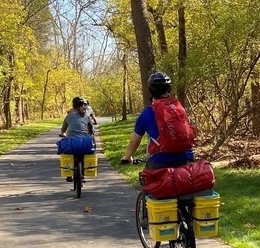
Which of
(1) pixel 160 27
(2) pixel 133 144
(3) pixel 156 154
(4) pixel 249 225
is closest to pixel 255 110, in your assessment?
(1) pixel 160 27

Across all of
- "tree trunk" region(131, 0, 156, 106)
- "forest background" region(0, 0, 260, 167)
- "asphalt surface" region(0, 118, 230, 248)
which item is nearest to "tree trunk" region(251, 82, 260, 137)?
"forest background" region(0, 0, 260, 167)

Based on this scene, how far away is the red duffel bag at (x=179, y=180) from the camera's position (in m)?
5.14

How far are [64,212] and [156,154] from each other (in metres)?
4.02

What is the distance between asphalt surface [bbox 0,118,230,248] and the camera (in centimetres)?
706

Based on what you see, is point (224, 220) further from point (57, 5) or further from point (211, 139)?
point (57, 5)

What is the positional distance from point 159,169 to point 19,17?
26.6m

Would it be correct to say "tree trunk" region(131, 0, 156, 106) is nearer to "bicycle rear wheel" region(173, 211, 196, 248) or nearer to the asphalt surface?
the asphalt surface

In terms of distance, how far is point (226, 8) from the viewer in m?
14.5

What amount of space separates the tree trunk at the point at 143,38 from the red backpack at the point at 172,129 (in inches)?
395

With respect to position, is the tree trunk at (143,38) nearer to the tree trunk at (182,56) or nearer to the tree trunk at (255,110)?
the tree trunk at (182,56)

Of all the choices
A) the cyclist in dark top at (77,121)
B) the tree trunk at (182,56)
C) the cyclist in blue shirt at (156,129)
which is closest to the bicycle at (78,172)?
the cyclist in dark top at (77,121)

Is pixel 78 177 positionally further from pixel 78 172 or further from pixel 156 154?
pixel 156 154

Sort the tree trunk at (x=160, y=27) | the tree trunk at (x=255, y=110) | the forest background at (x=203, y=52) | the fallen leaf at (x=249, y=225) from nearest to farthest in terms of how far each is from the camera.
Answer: the fallen leaf at (x=249, y=225), the forest background at (x=203, y=52), the tree trunk at (x=255, y=110), the tree trunk at (x=160, y=27)

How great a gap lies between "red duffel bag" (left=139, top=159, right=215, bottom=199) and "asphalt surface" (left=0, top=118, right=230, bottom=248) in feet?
5.50
